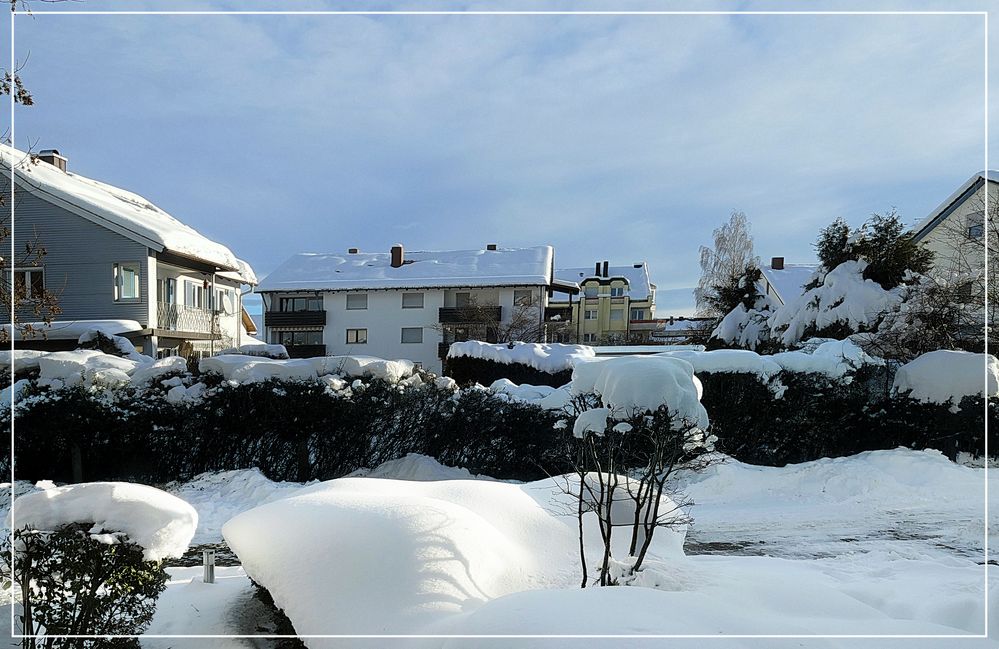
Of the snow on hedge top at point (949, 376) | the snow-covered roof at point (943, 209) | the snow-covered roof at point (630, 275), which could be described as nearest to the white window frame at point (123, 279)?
the snow-covered roof at point (630, 275)

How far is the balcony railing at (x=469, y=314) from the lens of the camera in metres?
8.28

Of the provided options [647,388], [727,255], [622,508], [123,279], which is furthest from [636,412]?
[123,279]

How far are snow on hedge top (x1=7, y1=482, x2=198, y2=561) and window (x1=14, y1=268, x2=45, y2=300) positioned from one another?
2647 mm

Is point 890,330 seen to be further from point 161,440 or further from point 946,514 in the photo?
point 161,440

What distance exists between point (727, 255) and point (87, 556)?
6008 millimetres

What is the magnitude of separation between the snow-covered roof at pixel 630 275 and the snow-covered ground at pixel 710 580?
193 cm

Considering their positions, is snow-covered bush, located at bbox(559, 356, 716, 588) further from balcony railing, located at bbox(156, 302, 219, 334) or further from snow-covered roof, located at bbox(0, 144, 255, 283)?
balcony railing, located at bbox(156, 302, 219, 334)

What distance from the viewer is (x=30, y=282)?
17.1 ft

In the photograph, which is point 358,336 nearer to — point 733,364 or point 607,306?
point 607,306

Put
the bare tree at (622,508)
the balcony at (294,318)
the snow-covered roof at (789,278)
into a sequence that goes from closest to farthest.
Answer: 1. the bare tree at (622,508)
2. the balcony at (294,318)
3. the snow-covered roof at (789,278)

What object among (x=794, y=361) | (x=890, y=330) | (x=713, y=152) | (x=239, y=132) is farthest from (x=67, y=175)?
(x=890, y=330)

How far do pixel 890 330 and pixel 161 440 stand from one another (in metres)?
10.5

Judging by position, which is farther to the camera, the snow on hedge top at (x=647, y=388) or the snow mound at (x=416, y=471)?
the snow mound at (x=416, y=471)

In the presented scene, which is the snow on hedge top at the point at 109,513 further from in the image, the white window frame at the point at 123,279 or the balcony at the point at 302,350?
the balcony at the point at 302,350
